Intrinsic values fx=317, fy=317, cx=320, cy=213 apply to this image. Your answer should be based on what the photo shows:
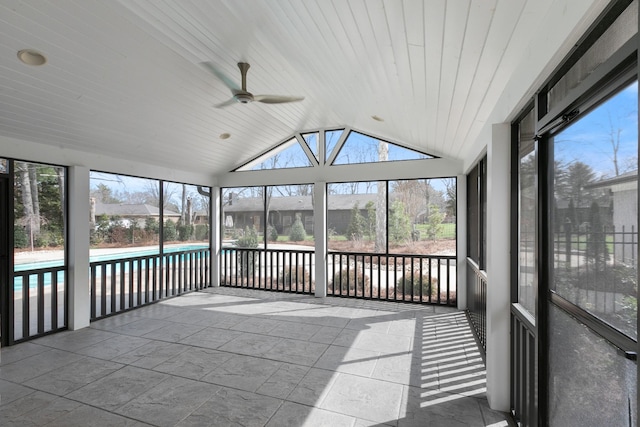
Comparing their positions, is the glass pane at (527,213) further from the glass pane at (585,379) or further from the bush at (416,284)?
the bush at (416,284)

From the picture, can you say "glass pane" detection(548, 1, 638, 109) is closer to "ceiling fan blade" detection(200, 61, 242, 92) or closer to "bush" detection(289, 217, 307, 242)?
"ceiling fan blade" detection(200, 61, 242, 92)

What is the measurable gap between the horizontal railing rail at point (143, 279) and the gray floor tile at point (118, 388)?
7.25 ft

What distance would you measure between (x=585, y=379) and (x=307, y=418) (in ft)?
6.04

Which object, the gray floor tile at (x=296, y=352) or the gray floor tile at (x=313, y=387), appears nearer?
the gray floor tile at (x=313, y=387)

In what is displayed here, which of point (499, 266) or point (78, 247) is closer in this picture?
point (499, 266)

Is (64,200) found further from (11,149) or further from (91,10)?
(91,10)

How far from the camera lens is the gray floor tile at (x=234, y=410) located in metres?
2.37

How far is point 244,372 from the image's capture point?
10.3ft

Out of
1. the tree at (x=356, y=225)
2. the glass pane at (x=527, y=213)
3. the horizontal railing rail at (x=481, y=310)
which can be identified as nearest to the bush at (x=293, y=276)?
the tree at (x=356, y=225)

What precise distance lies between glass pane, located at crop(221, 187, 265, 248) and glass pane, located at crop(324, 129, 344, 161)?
1.62m

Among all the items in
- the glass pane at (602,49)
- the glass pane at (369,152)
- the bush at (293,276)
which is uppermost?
the glass pane at (369,152)

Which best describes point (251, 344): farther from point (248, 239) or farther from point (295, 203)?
point (248, 239)

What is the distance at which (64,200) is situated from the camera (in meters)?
4.30

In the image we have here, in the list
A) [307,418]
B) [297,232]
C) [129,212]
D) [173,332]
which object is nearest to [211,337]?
[173,332]
